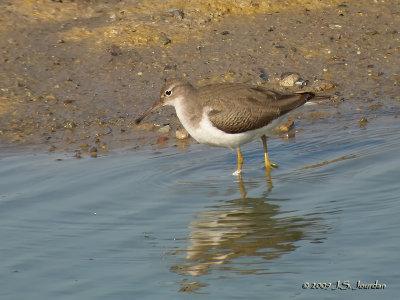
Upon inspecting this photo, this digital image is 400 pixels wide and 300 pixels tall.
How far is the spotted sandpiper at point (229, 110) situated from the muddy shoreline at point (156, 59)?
1.28 m

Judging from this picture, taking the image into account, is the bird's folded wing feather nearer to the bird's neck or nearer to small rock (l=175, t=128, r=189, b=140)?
the bird's neck

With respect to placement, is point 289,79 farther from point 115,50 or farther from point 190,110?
point 190,110

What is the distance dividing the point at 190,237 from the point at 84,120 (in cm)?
448

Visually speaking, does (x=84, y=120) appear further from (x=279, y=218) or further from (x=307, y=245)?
(x=307, y=245)

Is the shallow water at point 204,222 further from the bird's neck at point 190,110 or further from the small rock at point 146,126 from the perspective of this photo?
the small rock at point 146,126

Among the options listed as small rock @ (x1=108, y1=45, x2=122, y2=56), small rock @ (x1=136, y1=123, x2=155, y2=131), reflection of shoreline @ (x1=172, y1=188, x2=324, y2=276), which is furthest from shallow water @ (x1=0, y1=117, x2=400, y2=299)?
small rock @ (x1=108, y1=45, x2=122, y2=56)

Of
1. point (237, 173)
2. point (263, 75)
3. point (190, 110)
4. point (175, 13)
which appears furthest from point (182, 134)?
point (175, 13)

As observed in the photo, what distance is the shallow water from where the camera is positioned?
7.09 metres

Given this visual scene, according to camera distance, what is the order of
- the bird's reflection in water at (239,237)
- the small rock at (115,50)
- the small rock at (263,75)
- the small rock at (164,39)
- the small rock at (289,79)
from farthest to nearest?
1. the small rock at (164,39)
2. the small rock at (115,50)
3. the small rock at (263,75)
4. the small rock at (289,79)
5. the bird's reflection in water at (239,237)

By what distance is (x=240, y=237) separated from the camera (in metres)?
8.14

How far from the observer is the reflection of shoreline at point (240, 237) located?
7.45 metres

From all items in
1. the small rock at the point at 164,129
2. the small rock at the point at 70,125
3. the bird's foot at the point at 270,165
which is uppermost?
the small rock at the point at 70,125

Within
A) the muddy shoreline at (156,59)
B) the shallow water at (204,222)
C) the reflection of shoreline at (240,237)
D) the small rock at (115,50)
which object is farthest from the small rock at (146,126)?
the reflection of shoreline at (240,237)

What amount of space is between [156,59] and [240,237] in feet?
19.4
